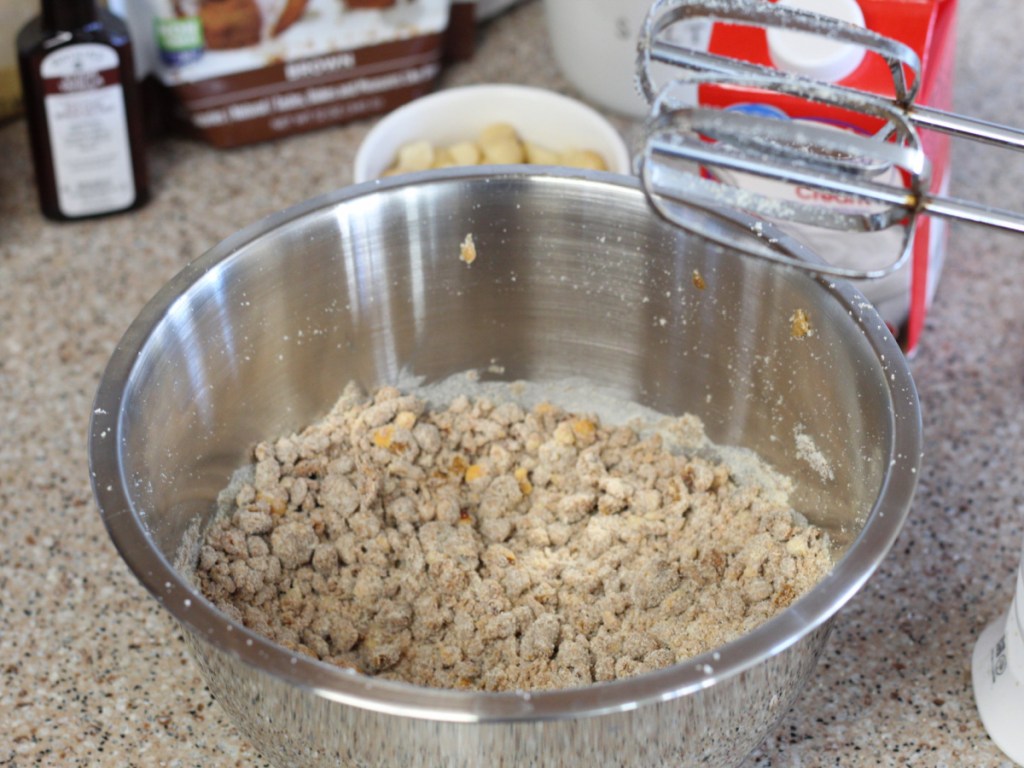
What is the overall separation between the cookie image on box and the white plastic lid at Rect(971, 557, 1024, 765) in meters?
0.69

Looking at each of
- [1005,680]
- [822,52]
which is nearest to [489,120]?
[822,52]

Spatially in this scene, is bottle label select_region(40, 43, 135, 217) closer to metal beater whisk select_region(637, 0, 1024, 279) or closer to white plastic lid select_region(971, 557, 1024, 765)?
metal beater whisk select_region(637, 0, 1024, 279)

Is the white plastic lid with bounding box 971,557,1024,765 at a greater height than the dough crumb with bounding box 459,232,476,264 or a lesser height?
lesser

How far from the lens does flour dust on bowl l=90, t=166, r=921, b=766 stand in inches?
20.2

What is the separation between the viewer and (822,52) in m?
0.78

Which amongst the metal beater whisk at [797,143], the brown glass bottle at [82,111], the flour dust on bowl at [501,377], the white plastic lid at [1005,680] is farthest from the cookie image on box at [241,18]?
the white plastic lid at [1005,680]

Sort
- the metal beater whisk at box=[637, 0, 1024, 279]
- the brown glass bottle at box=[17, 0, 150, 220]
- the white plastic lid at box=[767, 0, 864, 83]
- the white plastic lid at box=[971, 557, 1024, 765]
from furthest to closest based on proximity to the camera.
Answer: the brown glass bottle at box=[17, 0, 150, 220] → the white plastic lid at box=[767, 0, 864, 83] → the white plastic lid at box=[971, 557, 1024, 765] → the metal beater whisk at box=[637, 0, 1024, 279]

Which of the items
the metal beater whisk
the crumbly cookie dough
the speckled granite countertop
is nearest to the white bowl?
the speckled granite countertop

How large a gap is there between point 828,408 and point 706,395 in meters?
0.11

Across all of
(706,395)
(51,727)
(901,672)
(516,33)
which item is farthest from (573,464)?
(516,33)

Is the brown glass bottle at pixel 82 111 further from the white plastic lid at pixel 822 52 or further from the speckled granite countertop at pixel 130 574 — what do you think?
the white plastic lid at pixel 822 52

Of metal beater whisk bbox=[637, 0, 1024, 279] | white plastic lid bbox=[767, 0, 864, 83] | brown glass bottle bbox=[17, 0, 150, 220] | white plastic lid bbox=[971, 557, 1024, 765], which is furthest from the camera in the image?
brown glass bottle bbox=[17, 0, 150, 220]

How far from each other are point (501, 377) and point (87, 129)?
0.37m

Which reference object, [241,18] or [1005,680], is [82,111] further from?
[1005,680]
